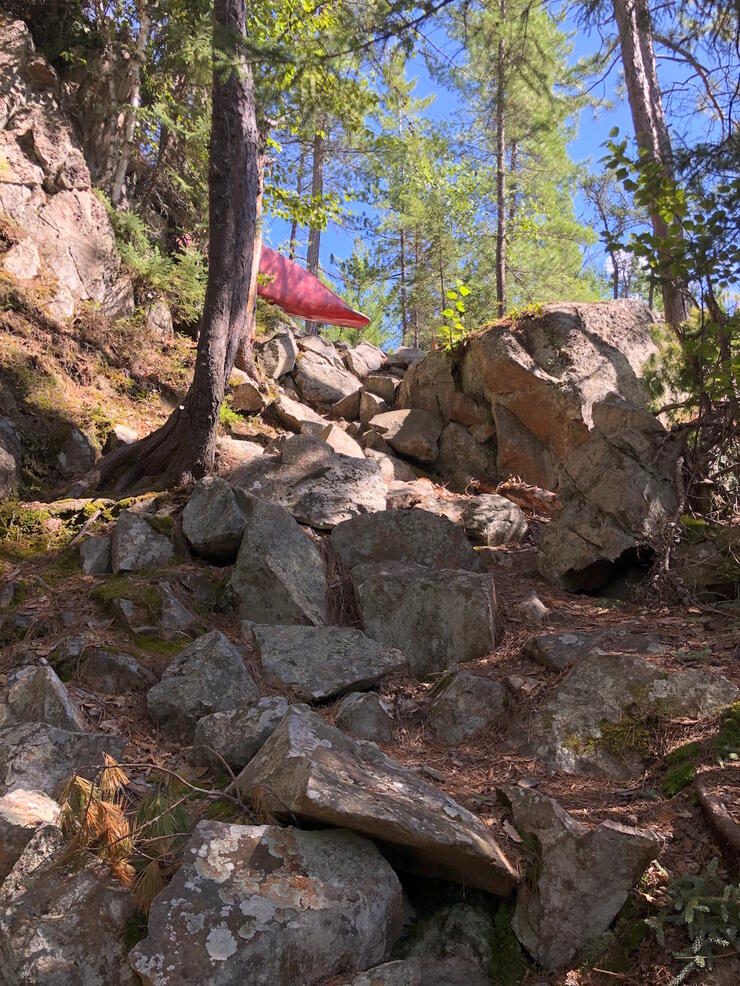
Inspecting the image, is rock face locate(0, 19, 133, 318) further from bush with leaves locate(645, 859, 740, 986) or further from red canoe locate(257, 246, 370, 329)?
bush with leaves locate(645, 859, 740, 986)

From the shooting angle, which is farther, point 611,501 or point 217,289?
point 217,289

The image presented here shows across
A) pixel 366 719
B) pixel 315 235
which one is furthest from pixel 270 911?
pixel 315 235

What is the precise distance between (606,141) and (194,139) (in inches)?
338

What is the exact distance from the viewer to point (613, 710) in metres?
3.65

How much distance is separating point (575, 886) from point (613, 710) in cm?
115

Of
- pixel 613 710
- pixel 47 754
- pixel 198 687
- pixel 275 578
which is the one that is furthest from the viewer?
pixel 275 578

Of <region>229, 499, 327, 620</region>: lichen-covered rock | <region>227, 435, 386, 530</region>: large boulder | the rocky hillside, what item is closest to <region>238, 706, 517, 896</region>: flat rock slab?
the rocky hillside

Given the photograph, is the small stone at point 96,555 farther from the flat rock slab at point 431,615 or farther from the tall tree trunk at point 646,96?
the tall tree trunk at point 646,96

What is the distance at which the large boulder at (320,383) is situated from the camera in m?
11.4

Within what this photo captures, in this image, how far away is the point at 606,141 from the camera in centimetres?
514

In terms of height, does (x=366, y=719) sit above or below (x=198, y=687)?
below

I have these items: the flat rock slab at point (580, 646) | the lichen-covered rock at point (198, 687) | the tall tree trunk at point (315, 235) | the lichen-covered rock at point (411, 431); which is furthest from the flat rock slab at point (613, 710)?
the tall tree trunk at point (315, 235)

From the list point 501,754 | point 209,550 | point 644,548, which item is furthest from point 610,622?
point 209,550

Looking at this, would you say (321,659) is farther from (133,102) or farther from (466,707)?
(133,102)
